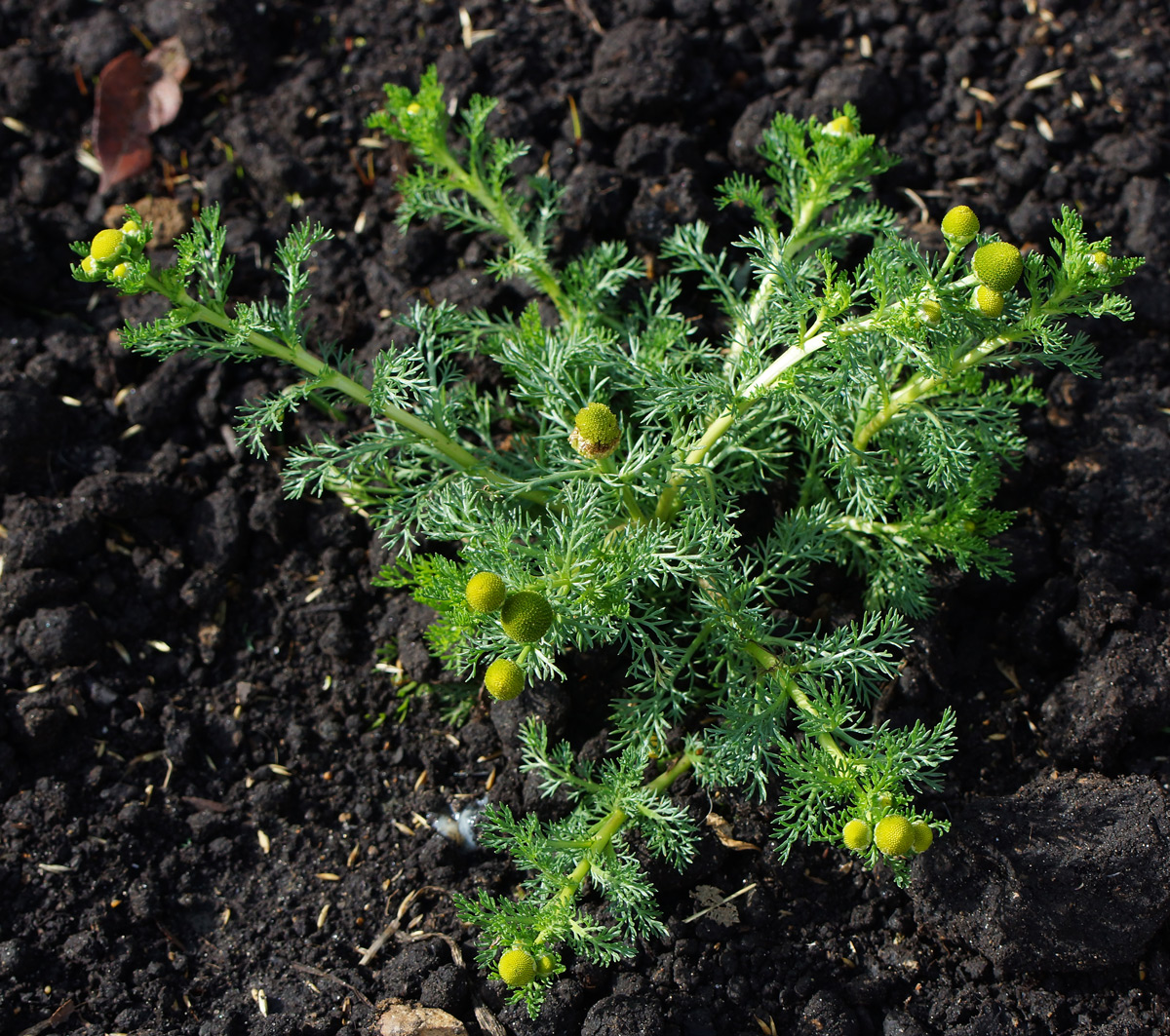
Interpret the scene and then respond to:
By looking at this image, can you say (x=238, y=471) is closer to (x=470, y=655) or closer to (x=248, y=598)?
(x=248, y=598)

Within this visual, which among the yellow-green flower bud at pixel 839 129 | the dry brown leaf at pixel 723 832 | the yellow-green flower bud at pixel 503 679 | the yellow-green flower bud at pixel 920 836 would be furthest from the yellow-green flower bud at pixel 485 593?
the yellow-green flower bud at pixel 839 129

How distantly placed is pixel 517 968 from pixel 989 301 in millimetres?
2209

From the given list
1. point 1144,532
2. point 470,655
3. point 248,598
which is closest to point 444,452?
point 470,655

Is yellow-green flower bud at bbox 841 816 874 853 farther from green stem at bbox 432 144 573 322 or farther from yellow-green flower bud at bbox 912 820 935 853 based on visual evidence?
green stem at bbox 432 144 573 322

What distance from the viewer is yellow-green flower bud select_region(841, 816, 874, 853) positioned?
2744 mm

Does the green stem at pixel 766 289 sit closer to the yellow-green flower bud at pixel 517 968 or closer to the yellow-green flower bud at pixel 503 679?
the yellow-green flower bud at pixel 503 679

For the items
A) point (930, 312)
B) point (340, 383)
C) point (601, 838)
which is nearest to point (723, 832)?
point (601, 838)

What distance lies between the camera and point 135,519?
418 centimetres

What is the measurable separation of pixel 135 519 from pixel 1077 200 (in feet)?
13.9

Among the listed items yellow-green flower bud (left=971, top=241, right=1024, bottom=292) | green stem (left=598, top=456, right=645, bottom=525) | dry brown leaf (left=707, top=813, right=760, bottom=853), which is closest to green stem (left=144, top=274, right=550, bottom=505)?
Result: green stem (left=598, top=456, right=645, bottom=525)

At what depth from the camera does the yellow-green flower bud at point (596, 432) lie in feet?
9.14

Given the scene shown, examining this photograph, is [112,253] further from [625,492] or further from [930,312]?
[930,312]

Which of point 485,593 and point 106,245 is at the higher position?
point 106,245

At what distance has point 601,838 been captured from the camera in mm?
3240
